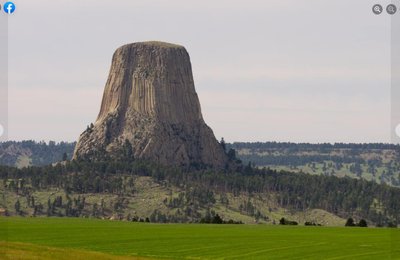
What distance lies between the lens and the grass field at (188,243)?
298ft

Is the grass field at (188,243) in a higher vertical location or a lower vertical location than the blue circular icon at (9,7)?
lower

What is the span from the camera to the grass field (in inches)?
3578

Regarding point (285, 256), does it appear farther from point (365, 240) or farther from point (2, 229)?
point (2, 229)

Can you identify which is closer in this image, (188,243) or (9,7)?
(9,7)

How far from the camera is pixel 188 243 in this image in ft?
364

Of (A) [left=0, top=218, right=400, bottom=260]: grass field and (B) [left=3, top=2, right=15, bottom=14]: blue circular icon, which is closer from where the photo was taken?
(B) [left=3, top=2, right=15, bottom=14]: blue circular icon

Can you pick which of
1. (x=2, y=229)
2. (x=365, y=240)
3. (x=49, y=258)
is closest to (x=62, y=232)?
(x=2, y=229)

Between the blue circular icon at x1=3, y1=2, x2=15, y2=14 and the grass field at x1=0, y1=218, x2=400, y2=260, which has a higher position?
the blue circular icon at x1=3, y1=2, x2=15, y2=14

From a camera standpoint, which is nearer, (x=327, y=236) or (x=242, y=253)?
(x=242, y=253)

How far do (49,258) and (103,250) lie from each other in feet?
53.9

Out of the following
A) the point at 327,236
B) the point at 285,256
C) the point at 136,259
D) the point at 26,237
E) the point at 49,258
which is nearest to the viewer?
the point at 49,258

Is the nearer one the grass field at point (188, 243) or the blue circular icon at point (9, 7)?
the blue circular icon at point (9, 7)

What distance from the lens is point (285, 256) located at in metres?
94.3

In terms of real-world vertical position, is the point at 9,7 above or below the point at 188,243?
above
